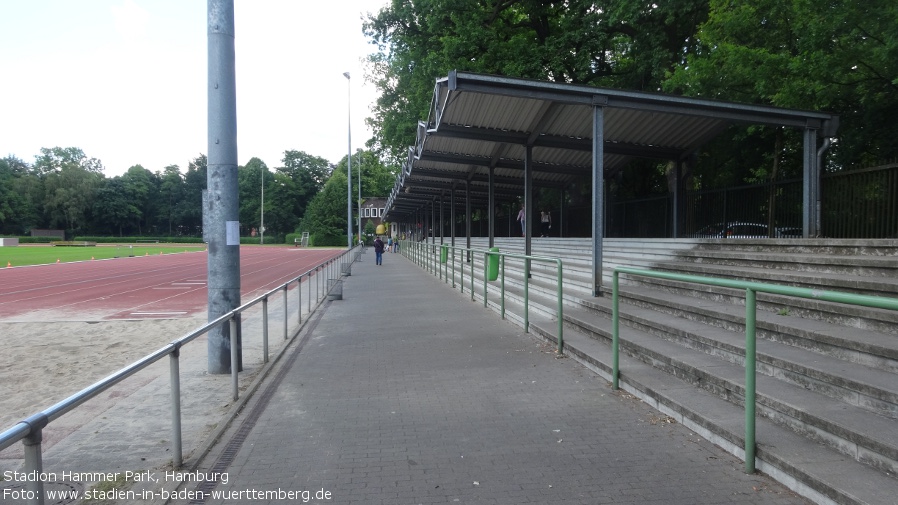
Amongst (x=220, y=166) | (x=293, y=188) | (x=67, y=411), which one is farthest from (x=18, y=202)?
(x=67, y=411)

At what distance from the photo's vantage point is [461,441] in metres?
4.73

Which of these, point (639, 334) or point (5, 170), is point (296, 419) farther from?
point (5, 170)

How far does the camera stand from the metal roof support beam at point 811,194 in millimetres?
10258

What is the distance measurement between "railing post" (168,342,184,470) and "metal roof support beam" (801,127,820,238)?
31.3 ft

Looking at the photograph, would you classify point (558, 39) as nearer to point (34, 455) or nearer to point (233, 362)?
point (233, 362)

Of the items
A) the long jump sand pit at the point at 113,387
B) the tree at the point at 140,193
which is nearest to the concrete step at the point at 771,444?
the long jump sand pit at the point at 113,387

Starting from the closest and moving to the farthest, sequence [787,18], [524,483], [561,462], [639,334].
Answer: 1. [524,483]
2. [561,462]
3. [639,334]
4. [787,18]

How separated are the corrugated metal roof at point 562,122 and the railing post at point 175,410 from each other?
648 centimetres

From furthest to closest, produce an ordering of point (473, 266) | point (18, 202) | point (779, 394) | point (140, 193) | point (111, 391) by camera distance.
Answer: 1. point (140, 193)
2. point (18, 202)
3. point (473, 266)
4. point (779, 394)
5. point (111, 391)

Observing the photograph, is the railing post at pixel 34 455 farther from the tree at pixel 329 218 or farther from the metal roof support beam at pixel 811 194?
the tree at pixel 329 218

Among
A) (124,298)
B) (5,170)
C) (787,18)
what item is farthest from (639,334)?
(5,170)

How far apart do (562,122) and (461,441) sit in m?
9.12

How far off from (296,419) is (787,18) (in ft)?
46.7

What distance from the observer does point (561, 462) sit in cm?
426
